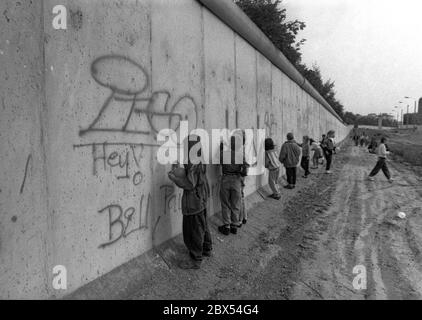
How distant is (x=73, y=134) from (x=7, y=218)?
2.95ft

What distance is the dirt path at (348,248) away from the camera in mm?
4145

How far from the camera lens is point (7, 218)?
8.39 ft

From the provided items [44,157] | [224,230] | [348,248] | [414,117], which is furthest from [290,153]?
[414,117]

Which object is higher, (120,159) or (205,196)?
(120,159)

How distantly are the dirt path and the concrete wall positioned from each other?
1.78 m

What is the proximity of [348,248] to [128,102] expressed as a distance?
13.4 feet

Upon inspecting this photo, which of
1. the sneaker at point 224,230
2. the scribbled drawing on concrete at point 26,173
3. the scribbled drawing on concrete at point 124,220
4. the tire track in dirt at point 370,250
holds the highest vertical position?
the scribbled drawing on concrete at point 26,173

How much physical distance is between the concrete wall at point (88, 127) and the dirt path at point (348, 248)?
1.78 m

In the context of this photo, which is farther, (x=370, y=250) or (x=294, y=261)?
(x=370, y=250)

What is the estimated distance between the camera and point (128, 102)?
3.83 m

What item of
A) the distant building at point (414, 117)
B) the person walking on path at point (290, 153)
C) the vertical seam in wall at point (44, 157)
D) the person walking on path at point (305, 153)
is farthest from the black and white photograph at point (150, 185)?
the distant building at point (414, 117)

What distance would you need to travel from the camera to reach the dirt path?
4145 millimetres

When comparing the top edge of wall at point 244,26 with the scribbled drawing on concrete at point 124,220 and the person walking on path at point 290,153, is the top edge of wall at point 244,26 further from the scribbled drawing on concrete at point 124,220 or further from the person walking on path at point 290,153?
the scribbled drawing on concrete at point 124,220

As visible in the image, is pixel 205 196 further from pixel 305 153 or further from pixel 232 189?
pixel 305 153
